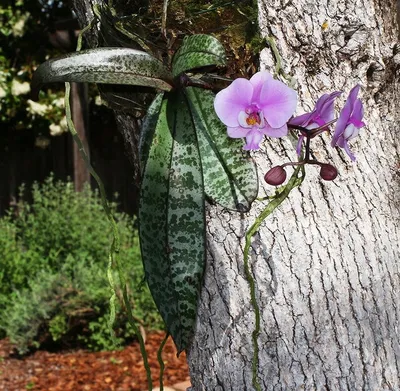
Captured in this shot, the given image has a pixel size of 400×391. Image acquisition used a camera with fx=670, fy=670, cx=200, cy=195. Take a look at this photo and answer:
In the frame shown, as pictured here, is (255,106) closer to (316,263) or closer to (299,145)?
(299,145)

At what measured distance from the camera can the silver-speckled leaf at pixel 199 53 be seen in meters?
0.87

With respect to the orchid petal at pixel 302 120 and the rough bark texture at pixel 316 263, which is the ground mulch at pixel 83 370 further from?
the orchid petal at pixel 302 120

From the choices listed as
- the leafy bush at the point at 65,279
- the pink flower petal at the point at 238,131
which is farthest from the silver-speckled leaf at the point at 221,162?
the leafy bush at the point at 65,279

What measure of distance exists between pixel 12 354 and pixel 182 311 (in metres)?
3.91

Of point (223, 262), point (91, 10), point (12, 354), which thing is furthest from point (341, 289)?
point (12, 354)

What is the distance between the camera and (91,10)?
3.58ft

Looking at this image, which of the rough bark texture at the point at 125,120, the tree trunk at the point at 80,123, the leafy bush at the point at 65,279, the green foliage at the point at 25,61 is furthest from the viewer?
the green foliage at the point at 25,61

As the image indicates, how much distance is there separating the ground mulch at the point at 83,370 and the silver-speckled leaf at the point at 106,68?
3.49 m

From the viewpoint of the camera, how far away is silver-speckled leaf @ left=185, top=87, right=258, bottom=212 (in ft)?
3.05

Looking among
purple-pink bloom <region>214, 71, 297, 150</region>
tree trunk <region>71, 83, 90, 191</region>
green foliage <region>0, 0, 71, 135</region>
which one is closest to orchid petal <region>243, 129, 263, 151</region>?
purple-pink bloom <region>214, 71, 297, 150</region>

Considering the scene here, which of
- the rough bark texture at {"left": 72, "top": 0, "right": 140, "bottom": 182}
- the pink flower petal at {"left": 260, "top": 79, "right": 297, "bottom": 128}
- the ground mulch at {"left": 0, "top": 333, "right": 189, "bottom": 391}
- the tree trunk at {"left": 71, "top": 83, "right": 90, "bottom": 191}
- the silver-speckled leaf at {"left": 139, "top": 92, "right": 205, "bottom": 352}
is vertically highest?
the tree trunk at {"left": 71, "top": 83, "right": 90, "bottom": 191}

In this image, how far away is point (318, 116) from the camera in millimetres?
888

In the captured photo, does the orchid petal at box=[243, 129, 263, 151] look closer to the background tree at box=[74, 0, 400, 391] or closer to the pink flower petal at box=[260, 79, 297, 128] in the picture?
the pink flower petal at box=[260, 79, 297, 128]

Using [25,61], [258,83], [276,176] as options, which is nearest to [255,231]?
[276,176]
